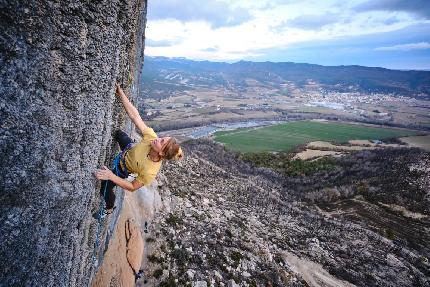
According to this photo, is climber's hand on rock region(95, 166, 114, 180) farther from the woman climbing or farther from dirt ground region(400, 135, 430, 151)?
dirt ground region(400, 135, 430, 151)

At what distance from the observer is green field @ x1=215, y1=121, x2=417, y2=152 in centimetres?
8838

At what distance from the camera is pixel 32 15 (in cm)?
385

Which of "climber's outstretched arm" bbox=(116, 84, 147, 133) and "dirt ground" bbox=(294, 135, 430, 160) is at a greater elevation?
"climber's outstretched arm" bbox=(116, 84, 147, 133)

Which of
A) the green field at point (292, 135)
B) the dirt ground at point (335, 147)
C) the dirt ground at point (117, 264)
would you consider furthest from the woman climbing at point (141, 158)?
the green field at point (292, 135)

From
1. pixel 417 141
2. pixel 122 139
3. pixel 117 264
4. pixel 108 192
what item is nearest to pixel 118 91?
pixel 122 139

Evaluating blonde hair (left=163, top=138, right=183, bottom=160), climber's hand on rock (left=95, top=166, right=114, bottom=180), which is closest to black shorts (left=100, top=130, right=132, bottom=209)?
climber's hand on rock (left=95, top=166, right=114, bottom=180)

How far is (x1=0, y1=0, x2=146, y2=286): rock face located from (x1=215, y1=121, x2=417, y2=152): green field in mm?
75436

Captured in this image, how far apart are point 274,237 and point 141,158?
17.3 metres

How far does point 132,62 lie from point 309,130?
4589 inches

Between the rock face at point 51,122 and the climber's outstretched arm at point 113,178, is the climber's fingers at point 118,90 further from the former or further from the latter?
the climber's outstretched arm at point 113,178

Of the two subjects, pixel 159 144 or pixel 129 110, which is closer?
pixel 159 144

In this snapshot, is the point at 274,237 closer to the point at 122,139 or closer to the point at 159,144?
the point at 122,139

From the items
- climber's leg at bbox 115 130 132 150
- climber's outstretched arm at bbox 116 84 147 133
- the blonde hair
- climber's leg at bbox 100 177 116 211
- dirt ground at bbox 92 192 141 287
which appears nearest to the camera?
the blonde hair

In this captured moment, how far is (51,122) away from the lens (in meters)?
4.39
